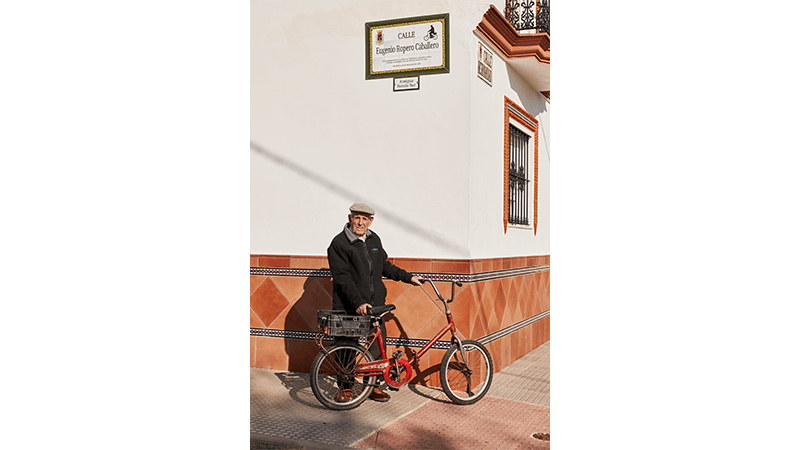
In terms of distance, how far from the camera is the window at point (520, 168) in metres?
7.93

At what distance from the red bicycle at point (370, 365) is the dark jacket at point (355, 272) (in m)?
0.16

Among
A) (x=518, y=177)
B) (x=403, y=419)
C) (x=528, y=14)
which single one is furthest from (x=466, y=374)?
(x=528, y=14)

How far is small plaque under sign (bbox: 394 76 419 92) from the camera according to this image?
267 inches

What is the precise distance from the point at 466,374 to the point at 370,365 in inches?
38.1

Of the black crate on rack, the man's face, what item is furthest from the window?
the black crate on rack

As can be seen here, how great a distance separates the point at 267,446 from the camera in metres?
4.68

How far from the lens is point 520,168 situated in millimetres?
8812

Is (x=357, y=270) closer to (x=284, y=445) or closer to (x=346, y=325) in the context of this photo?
(x=346, y=325)

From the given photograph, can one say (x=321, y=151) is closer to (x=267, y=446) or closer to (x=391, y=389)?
(x=391, y=389)

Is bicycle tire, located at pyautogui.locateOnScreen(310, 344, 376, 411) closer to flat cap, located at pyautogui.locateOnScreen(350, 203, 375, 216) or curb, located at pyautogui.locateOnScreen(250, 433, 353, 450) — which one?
curb, located at pyautogui.locateOnScreen(250, 433, 353, 450)

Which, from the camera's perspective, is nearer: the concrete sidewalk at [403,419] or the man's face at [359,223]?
the concrete sidewalk at [403,419]

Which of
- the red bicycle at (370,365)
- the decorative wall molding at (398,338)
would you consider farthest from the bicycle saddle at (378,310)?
the decorative wall molding at (398,338)

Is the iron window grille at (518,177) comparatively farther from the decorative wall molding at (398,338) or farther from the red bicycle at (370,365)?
the red bicycle at (370,365)

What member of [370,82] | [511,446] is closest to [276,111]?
[370,82]
